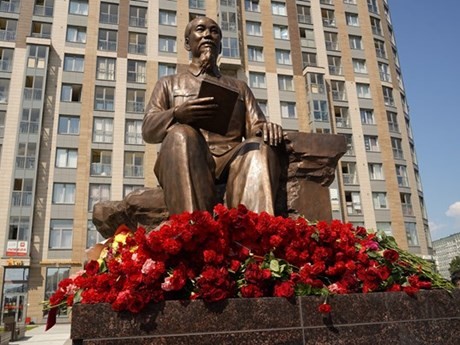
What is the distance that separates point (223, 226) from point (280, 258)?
1.63ft

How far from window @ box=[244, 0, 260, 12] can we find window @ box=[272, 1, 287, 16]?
5.01ft

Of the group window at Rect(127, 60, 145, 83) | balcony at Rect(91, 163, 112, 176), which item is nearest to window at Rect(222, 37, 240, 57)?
window at Rect(127, 60, 145, 83)

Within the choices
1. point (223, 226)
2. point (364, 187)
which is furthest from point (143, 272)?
point (364, 187)

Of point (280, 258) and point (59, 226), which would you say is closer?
point (280, 258)

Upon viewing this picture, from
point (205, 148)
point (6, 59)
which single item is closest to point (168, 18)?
point (6, 59)

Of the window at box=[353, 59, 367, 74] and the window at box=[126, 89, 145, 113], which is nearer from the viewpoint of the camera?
the window at box=[126, 89, 145, 113]

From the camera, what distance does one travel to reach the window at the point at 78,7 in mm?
33747

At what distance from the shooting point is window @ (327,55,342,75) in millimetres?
37844

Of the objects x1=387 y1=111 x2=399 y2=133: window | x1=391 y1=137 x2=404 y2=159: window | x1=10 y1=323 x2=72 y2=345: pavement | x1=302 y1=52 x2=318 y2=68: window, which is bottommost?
x1=10 y1=323 x2=72 y2=345: pavement

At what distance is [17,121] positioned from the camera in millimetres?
29484

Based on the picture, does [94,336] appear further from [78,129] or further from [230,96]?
[78,129]

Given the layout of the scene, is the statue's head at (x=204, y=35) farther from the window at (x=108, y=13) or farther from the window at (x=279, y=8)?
the window at (x=279, y=8)

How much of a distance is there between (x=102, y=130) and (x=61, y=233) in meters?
7.83

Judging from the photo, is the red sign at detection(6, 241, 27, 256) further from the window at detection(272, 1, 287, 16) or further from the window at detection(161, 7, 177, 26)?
the window at detection(272, 1, 287, 16)
